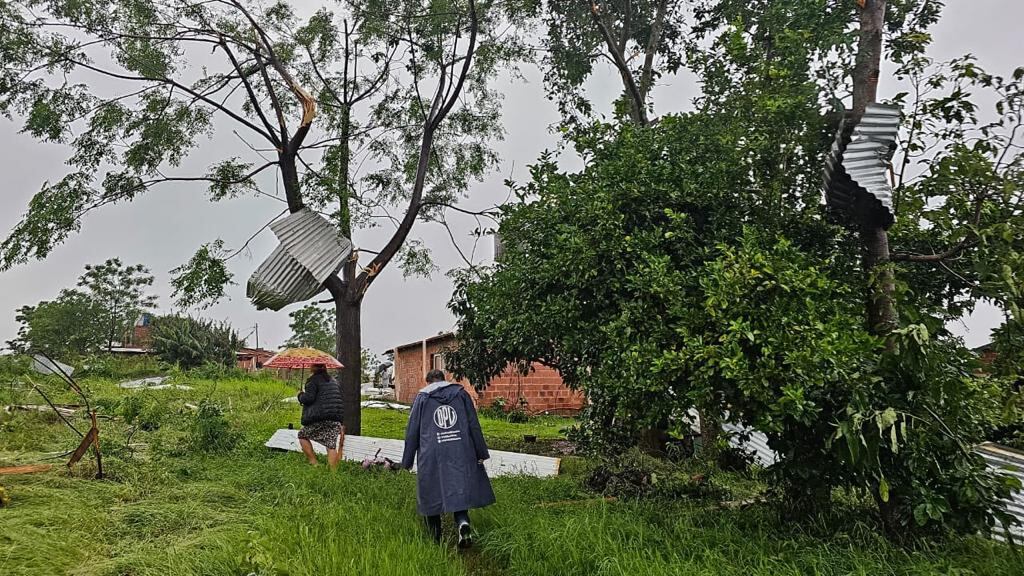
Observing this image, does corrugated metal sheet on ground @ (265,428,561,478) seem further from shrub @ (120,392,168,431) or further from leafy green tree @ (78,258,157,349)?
leafy green tree @ (78,258,157,349)

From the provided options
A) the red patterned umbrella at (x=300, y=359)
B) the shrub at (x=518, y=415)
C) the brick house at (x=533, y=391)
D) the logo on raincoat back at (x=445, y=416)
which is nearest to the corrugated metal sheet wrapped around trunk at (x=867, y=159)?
the logo on raincoat back at (x=445, y=416)

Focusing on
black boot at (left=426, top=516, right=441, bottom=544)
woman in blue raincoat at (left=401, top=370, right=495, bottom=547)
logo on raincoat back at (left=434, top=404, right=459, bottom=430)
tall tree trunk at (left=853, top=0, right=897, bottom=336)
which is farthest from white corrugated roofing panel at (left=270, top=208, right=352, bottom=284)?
tall tree trunk at (left=853, top=0, right=897, bottom=336)

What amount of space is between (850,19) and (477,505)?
5.65 m

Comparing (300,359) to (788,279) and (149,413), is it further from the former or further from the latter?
(788,279)

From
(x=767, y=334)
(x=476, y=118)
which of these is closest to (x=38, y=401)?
(x=476, y=118)

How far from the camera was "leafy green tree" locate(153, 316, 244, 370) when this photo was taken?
79.0 ft

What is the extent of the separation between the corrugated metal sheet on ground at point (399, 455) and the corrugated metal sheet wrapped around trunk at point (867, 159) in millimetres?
4706

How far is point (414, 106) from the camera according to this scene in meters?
12.2

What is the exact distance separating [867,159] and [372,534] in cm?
446

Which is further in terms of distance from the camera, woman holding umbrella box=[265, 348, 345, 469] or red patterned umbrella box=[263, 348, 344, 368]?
red patterned umbrella box=[263, 348, 344, 368]

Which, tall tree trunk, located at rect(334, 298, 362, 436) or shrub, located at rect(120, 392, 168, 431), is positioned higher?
tall tree trunk, located at rect(334, 298, 362, 436)

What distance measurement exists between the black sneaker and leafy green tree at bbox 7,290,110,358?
119 ft

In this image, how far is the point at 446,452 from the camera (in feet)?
16.5

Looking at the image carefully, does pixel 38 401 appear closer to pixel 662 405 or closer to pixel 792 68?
pixel 662 405
